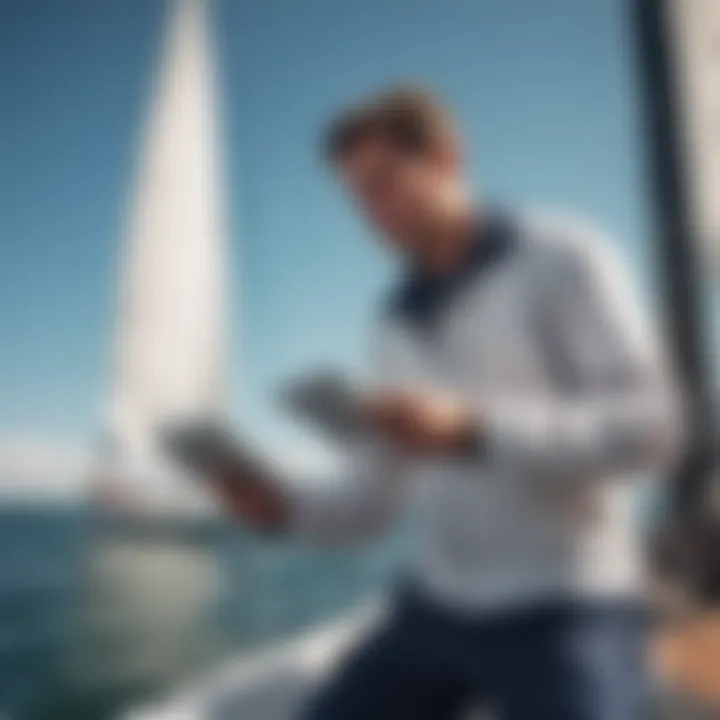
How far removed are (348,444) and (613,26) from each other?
0.49 metres

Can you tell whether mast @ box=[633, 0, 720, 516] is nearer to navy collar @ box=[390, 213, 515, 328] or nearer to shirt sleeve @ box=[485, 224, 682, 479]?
shirt sleeve @ box=[485, 224, 682, 479]

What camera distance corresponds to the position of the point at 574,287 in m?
0.79

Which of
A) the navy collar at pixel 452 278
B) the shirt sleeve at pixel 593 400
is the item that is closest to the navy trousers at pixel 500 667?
the shirt sleeve at pixel 593 400

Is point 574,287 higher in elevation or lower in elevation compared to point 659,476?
higher

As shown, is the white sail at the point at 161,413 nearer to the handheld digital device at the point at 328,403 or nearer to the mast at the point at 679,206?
the handheld digital device at the point at 328,403

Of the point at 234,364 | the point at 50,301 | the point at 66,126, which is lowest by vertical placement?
the point at 234,364

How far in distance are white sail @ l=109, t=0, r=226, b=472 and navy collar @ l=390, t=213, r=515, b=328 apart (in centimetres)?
17

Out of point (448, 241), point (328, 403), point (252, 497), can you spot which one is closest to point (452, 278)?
point (448, 241)

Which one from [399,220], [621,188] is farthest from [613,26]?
[399,220]

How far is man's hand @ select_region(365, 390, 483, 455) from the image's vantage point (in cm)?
77

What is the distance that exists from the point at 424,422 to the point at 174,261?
0.27 metres

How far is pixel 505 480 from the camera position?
77 cm

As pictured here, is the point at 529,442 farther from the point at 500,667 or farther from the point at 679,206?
the point at 679,206

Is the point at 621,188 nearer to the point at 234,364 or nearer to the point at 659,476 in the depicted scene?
the point at 659,476
